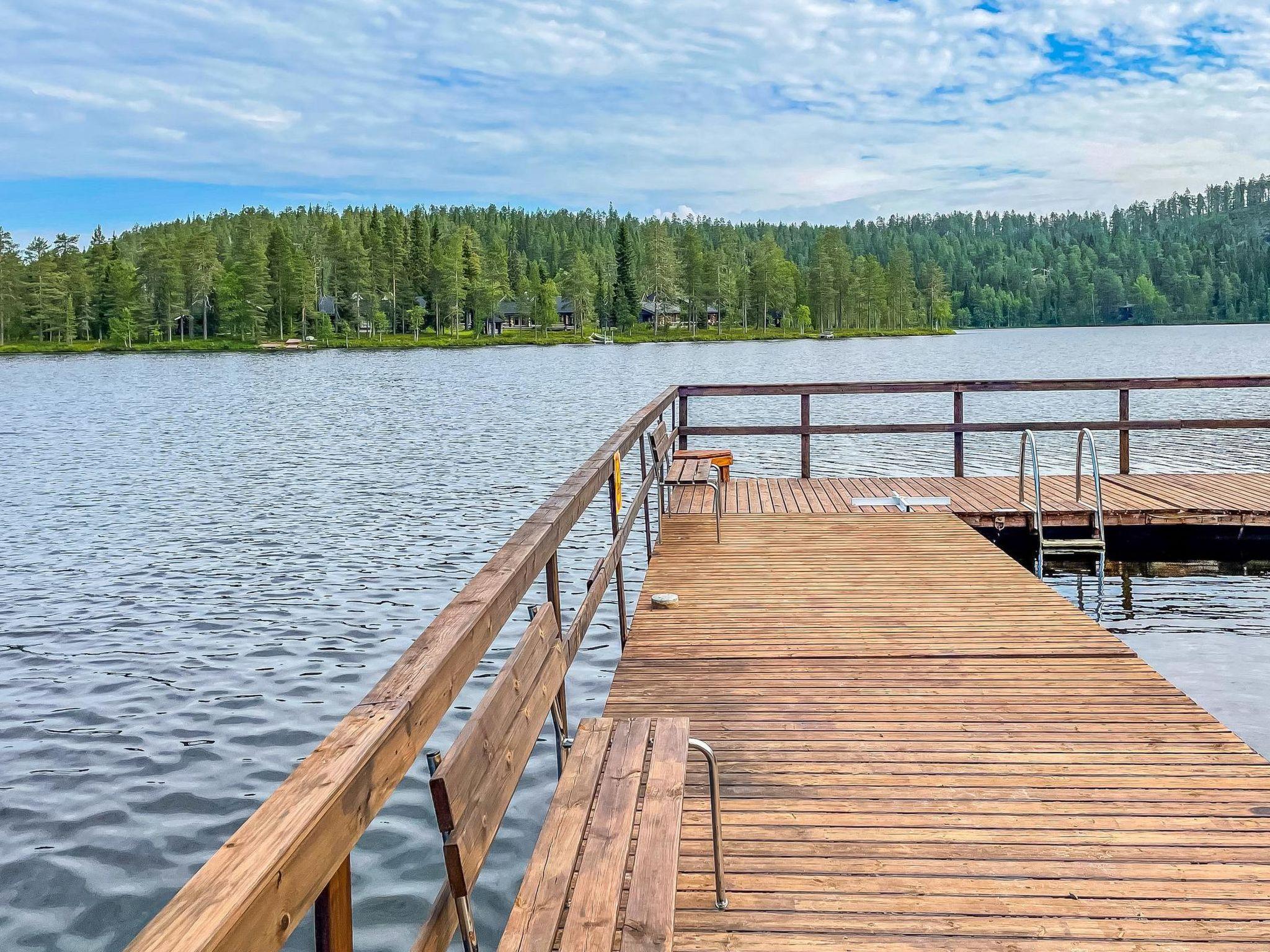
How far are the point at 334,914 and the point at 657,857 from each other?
0.96m

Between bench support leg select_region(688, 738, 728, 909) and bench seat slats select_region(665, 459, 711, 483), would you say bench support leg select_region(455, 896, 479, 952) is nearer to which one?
bench support leg select_region(688, 738, 728, 909)

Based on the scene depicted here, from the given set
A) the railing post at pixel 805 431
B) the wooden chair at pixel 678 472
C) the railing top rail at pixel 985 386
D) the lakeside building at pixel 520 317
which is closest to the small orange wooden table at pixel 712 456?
the wooden chair at pixel 678 472

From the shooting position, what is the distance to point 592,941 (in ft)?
6.78

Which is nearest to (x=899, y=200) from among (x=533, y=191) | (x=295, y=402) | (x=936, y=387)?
(x=533, y=191)

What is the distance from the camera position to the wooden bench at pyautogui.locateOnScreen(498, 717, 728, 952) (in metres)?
2.12

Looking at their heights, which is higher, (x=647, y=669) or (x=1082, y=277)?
(x=1082, y=277)

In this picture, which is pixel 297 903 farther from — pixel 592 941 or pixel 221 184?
pixel 221 184

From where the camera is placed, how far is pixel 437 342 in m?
102

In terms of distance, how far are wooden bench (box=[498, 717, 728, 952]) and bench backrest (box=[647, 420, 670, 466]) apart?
5063 mm

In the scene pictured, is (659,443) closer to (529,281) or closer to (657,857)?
(657,857)

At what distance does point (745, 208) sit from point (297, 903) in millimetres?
193786

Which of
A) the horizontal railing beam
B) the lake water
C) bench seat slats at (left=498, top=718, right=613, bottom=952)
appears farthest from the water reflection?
bench seat slats at (left=498, top=718, right=613, bottom=952)

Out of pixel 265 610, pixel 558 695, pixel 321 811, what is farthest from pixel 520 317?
pixel 321 811

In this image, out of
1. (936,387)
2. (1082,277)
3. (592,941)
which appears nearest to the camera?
(592,941)
